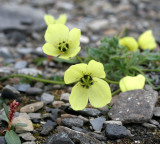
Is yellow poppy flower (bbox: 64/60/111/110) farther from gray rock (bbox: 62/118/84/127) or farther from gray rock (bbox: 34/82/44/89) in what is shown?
gray rock (bbox: 34/82/44/89)

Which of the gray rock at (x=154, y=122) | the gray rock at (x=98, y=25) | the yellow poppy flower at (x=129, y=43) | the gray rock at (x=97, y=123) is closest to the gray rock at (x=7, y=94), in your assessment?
the gray rock at (x=97, y=123)

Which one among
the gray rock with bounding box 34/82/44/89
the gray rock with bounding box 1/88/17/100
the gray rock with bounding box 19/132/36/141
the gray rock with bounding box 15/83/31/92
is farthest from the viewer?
the gray rock with bounding box 34/82/44/89

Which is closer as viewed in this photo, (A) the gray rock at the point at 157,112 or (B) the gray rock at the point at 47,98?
(A) the gray rock at the point at 157,112

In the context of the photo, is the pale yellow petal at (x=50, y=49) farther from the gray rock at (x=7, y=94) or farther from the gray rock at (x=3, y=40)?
the gray rock at (x=3, y=40)

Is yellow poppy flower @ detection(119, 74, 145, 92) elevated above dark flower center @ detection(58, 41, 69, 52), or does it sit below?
below

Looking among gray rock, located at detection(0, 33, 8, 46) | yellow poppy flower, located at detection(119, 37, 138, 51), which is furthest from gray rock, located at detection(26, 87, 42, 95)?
gray rock, located at detection(0, 33, 8, 46)

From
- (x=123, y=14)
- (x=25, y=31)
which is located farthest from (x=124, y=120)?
Answer: (x=123, y=14)

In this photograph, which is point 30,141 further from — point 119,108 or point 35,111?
point 119,108

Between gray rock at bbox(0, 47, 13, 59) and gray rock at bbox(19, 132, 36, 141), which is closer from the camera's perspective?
gray rock at bbox(19, 132, 36, 141)
